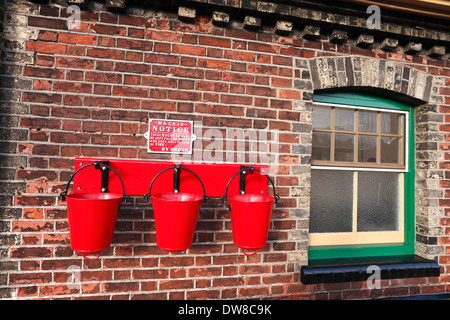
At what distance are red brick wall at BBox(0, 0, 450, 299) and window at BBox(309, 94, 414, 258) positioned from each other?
0.86 feet

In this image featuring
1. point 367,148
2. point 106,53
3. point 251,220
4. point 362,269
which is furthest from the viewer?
point 367,148

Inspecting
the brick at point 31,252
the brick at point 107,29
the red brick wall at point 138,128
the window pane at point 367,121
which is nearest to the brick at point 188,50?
the red brick wall at point 138,128

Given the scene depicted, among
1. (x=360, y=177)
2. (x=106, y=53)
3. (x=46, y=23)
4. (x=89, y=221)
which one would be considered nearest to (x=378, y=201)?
(x=360, y=177)

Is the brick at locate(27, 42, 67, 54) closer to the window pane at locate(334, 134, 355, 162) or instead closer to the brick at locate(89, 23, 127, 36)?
the brick at locate(89, 23, 127, 36)

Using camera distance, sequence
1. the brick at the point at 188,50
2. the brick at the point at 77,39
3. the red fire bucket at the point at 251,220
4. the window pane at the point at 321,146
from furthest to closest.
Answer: the window pane at the point at 321,146 → the brick at the point at 188,50 → the brick at the point at 77,39 → the red fire bucket at the point at 251,220

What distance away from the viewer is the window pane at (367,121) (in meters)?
2.20

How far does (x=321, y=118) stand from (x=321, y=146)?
25 centimetres

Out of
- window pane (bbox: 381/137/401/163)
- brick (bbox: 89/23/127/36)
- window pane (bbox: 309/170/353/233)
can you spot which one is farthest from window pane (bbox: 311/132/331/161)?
brick (bbox: 89/23/127/36)

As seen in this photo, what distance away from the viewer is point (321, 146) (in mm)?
2121

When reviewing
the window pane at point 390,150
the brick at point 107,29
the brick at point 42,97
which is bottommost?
the window pane at point 390,150

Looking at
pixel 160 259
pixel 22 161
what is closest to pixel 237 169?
pixel 160 259

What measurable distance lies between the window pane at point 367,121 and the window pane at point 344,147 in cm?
14

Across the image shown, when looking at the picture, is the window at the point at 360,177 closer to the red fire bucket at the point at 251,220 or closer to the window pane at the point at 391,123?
the window pane at the point at 391,123

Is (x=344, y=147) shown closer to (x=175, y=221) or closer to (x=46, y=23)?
(x=175, y=221)
